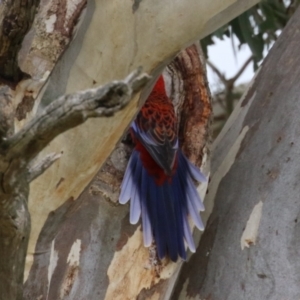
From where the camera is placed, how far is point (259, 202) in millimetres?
1535

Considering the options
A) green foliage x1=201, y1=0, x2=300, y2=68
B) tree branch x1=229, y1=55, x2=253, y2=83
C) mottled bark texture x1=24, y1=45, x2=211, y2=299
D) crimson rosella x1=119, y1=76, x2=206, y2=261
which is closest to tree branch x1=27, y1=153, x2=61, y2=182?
mottled bark texture x1=24, y1=45, x2=211, y2=299

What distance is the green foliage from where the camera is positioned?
95.0 inches

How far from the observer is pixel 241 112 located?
5.81 feet


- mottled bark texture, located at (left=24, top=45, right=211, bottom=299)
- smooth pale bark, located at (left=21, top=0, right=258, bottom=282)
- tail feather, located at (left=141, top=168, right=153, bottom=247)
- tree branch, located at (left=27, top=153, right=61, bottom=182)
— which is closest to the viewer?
tree branch, located at (left=27, top=153, right=61, bottom=182)

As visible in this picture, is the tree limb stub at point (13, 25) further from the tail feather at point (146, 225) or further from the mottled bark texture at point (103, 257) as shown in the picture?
the tail feather at point (146, 225)

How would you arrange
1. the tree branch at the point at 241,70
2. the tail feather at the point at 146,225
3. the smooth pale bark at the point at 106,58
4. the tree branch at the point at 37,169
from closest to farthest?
the tree branch at the point at 37,169, the smooth pale bark at the point at 106,58, the tail feather at the point at 146,225, the tree branch at the point at 241,70

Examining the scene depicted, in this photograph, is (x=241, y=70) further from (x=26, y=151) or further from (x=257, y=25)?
(x=26, y=151)

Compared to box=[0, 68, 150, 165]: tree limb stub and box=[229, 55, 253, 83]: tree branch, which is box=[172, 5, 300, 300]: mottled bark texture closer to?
box=[0, 68, 150, 165]: tree limb stub

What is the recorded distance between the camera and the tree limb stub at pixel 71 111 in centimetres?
78

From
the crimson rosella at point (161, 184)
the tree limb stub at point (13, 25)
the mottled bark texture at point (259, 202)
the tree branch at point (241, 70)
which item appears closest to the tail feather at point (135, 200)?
the crimson rosella at point (161, 184)

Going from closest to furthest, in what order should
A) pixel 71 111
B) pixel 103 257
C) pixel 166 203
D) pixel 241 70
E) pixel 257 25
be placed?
pixel 71 111
pixel 103 257
pixel 166 203
pixel 257 25
pixel 241 70

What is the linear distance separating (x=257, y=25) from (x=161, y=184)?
3.64ft

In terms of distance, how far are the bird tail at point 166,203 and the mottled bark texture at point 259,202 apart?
Answer: 0.21ft

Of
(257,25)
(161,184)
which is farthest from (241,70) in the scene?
(161,184)
